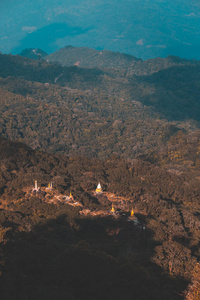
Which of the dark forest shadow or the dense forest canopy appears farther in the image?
the dense forest canopy

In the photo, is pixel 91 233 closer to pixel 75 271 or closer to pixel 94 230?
pixel 94 230

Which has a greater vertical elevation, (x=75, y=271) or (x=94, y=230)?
(x=75, y=271)

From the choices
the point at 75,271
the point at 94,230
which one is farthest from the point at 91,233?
the point at 75,271

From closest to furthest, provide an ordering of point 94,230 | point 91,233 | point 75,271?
1. point 75,271
2. point 91,233
3. point 94,230

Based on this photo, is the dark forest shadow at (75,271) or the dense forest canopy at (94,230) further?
the dense forest canopy at (94,230)

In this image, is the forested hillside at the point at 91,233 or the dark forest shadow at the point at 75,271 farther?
the forested hillside at the point at 91,233

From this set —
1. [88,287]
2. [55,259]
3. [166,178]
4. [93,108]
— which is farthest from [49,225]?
[93,108]

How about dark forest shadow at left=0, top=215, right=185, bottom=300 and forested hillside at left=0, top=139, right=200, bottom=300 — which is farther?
forested hillside at left=0, top=139, right=200, bottom=300

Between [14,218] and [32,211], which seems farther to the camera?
[32,211]

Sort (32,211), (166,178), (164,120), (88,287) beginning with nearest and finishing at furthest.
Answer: (88,287)
(32,211)
(166,178)
(164,120)

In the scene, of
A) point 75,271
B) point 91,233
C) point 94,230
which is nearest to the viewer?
point 75,271

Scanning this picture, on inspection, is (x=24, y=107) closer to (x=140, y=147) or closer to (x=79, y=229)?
(x=140, y=147)
